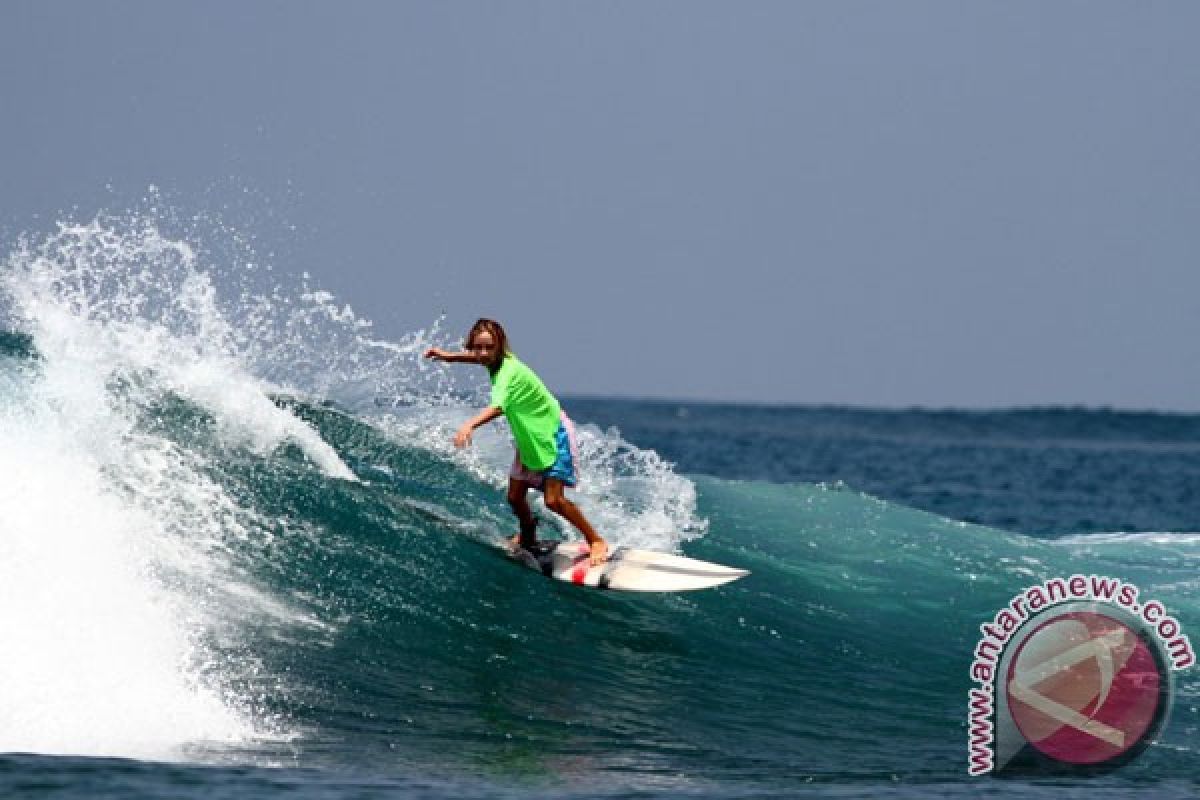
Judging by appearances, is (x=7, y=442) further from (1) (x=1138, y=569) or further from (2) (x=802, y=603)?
(1) (x=1138, y=569)

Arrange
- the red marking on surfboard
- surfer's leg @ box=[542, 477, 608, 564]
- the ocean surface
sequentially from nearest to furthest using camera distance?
the ocean surface, surfer's leg @ box=[542, 477, 608, 564], the red marking on surfboard

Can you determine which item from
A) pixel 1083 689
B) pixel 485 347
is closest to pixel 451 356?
pixel 485 347

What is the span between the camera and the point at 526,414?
1068 cm

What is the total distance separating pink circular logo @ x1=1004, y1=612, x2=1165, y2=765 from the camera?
31.7ft

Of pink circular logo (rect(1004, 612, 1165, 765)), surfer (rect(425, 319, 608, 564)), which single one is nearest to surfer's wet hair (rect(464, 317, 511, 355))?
surfer (rect(425, 319, 608, 564))

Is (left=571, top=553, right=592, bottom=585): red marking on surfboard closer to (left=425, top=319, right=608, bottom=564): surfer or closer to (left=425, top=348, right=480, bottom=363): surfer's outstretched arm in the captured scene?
(left=425, top=319, right=608, bottom=564): surfer

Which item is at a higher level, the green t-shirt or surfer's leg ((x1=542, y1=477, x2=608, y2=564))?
the green t-shirt

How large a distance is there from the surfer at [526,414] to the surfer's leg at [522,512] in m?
0.03

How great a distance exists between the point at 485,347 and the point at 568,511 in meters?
1.25

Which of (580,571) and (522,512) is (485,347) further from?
(580,571)

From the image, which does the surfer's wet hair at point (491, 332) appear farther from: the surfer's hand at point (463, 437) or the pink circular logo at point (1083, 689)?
the pink circular logo at point (1083, 689)

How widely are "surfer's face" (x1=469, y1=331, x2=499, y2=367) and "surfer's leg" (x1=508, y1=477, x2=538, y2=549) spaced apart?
837mm

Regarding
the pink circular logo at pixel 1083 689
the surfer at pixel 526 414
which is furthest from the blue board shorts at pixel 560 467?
the pink circular logo at pixel 1083 689

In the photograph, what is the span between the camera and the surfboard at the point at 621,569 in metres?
11.5
